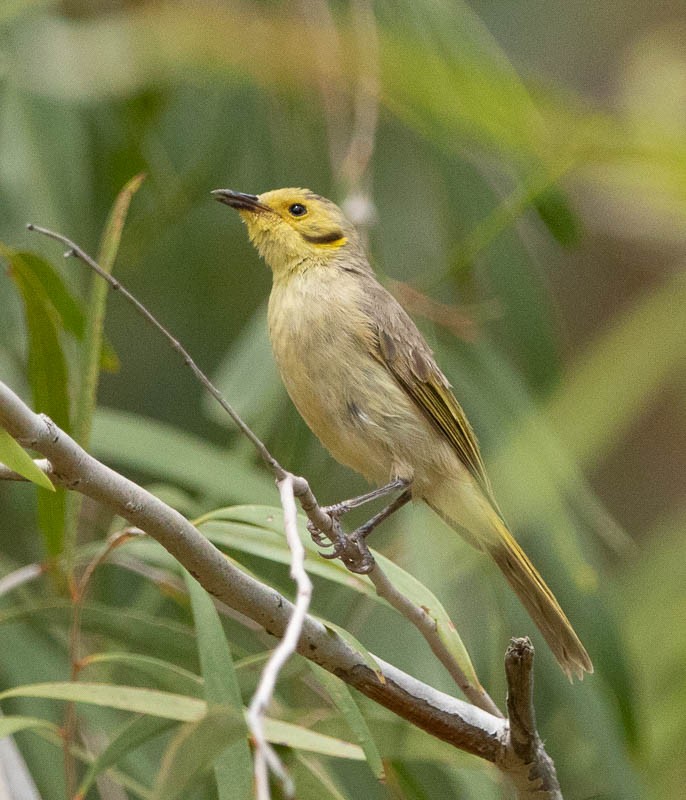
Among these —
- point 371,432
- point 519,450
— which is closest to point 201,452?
point 371,432

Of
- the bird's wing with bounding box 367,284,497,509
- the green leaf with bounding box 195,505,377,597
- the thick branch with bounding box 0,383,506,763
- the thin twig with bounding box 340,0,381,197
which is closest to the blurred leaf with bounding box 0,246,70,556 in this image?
the green leaf with bounding box 195,505,377,597

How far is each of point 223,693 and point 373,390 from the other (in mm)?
1048

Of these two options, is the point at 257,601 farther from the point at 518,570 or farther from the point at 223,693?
the point at 518,570

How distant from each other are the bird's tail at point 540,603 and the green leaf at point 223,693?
36.7 inches

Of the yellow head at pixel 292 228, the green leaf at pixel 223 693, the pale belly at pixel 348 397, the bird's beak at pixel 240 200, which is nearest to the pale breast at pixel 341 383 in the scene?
the pale belly at pixel 348 397

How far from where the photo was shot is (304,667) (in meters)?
2.86

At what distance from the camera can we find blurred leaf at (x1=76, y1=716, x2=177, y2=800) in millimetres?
2150

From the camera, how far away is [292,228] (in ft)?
10.3

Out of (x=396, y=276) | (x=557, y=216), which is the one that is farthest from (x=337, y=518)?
(x=396, y=276)

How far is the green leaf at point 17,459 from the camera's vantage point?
66.3 inches

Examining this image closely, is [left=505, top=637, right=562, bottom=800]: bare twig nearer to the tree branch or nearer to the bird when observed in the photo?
the tree branch

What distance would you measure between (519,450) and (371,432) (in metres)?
0.74

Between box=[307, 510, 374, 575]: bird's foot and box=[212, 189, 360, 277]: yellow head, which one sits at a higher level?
box=[212, 189, 360, 277]: yellow head

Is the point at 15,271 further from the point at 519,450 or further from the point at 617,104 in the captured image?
the point at 617,104
